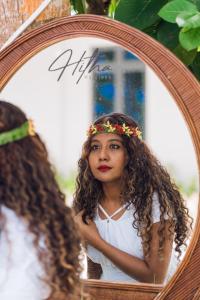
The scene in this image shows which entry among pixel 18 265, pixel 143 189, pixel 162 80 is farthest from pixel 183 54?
pixel 18 265

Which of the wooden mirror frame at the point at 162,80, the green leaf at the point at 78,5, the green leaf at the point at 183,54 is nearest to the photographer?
the wooden mirror frame at the point at 162,80

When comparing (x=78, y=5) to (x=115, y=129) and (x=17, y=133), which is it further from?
(x=17, y=133)

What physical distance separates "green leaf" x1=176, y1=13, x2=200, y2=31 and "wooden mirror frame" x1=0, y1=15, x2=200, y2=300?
0.19 feet

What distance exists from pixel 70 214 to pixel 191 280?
0.77 ft

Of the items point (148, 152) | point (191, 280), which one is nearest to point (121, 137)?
point (148, 152)

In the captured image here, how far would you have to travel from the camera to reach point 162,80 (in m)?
1.42

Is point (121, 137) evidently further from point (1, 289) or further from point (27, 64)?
point (1, 289)

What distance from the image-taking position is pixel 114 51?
1.46 m

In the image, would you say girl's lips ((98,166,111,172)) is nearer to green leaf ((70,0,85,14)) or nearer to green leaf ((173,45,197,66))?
green leaf ((173,45,197,66))

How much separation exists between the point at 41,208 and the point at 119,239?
0.21 meters

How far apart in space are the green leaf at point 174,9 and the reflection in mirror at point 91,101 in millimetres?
103

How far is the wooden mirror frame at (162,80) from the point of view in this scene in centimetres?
141

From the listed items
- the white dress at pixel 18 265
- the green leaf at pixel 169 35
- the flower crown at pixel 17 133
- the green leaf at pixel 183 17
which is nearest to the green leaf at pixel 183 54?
the green leaf at pixel 169 35

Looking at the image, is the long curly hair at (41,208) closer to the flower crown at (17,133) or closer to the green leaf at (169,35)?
the flower crown at (17,133)
